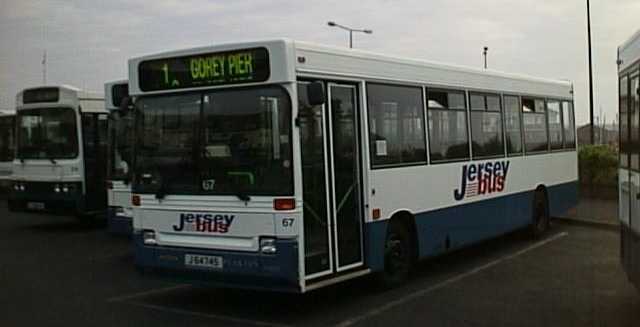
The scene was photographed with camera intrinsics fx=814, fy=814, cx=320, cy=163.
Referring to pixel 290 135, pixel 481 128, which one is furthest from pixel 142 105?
pixel 481 128

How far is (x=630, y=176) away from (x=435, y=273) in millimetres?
3757

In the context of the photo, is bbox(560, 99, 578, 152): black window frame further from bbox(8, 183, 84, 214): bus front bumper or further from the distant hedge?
bbox(8, 183, 84, 214): bus front bumper

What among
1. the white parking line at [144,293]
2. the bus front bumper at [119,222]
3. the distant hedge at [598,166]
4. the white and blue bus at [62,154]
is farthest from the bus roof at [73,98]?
the distant hedge at [598,166]

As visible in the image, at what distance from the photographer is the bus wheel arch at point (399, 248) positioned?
32.7ft

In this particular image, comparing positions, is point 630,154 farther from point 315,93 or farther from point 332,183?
point 315,93

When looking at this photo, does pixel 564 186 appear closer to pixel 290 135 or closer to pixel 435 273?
pixel 435 273

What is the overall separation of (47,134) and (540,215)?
398 inches

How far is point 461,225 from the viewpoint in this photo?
11781 mm

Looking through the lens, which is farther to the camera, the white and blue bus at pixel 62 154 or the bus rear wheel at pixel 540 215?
the white and blue bus at pixel 62 154

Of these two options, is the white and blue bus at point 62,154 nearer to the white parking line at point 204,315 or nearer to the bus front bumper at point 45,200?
the bus front bumper at point 45,200

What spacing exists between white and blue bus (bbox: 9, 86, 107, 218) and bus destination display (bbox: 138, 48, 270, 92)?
819cm

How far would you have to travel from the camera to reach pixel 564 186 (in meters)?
16.2

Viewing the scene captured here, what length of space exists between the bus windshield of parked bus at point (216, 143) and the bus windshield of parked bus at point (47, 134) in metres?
8.25

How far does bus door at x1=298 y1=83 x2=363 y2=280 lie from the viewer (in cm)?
845
